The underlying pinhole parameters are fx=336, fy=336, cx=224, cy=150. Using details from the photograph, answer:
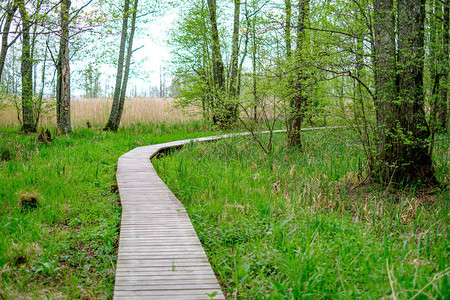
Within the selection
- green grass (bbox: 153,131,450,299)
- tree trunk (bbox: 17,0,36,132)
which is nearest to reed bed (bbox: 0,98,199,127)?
tree trunk (bbox: 17,0,36,132)

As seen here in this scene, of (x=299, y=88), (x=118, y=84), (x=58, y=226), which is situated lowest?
(x=58, y=226)

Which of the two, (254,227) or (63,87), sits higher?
(63,87)

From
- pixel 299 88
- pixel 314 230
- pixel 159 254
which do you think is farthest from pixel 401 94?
pixel 159 254

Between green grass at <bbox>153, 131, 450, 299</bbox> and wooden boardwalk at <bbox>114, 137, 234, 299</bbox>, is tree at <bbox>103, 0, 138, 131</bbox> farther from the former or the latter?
wooden boardwalk at <bbox>114, 137, 234, 299</bbox>

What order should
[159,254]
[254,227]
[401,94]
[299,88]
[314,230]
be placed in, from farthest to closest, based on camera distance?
[299,88], [401,94], [254,227], [314,230], [159,254]

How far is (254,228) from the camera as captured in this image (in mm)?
3705

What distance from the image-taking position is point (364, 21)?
215 inches

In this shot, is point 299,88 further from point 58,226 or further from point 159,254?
point 58,226

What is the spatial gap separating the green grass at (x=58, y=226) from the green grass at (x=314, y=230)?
1.04m

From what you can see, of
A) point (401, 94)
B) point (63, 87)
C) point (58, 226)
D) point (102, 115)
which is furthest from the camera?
point (102, 115)

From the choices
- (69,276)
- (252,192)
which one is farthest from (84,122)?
(69,276)

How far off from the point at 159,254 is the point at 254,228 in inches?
46.7

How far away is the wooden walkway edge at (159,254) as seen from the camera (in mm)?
2367

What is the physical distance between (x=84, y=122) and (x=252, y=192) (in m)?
10.1
